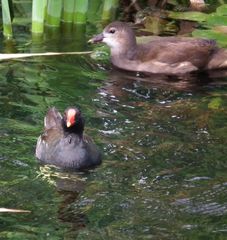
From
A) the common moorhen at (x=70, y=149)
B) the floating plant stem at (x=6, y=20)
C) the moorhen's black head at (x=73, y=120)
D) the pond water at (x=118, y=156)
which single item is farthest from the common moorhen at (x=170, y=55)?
the moorhen's black head at (x=73, y=120)

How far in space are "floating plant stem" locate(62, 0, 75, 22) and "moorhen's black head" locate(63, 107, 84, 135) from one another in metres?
4.07

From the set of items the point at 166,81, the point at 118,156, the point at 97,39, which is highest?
the point at 97,39

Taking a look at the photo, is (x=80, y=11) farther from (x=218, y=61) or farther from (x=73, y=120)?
(x=73, y=120)

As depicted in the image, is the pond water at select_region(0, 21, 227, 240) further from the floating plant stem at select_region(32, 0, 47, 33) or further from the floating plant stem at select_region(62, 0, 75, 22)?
the floating plant stem at select_region(62, 0, 75, 22)

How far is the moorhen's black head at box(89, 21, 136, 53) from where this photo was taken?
1196 centimetres

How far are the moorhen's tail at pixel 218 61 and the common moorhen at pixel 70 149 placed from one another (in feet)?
11.8

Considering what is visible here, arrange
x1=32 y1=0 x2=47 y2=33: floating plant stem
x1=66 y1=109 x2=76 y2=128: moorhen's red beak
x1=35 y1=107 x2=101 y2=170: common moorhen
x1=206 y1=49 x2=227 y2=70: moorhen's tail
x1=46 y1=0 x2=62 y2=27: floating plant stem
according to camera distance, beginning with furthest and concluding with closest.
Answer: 1. x1=46 y1=0 x2=62 y2=27: floating plant stem
2. x1=206 y1=49 x2=227 y2=70: moorhen's tail
3. x1=32 y1=0 x2=47 y2=33: floating plant stem
4. x1=35 y1=107 x2=101 y2=170: common moorhen
5. x1=66 y1=109 x2=76 y2=128: moorhen's red beak

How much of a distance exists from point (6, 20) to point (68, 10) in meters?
1.16

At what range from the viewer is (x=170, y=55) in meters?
11.7

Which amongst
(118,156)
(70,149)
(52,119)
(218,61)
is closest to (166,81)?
(218,61)

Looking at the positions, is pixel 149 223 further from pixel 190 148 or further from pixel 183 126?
pixel 183 126

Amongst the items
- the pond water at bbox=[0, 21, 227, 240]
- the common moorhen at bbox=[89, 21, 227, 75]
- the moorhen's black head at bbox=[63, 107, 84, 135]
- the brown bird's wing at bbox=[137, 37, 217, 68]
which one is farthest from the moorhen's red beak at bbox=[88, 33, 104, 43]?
the moorhen's black head at bbox=[63, 107, 84, 135]

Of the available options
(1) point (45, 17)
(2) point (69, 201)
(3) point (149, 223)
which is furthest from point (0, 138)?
(1) point (45, 17)

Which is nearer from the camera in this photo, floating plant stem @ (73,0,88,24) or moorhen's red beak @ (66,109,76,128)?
moorhen's red beak @ (66,109,76,128)
